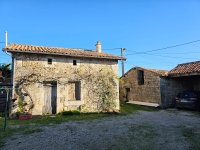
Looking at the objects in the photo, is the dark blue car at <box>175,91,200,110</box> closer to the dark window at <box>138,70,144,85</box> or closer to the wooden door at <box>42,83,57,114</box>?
the dark window at <box>138,70,144,85</box>

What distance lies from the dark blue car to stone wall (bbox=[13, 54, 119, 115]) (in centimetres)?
503

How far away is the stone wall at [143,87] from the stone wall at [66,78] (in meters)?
4.07

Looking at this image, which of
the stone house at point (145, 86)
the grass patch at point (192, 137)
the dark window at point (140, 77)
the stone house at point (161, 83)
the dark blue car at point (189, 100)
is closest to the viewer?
the grass patch at point (192, 137)

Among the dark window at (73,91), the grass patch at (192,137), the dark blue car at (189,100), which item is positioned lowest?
the grass patch at (192,137)

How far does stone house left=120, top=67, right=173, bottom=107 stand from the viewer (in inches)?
478

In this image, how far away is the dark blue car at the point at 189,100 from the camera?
1031cm

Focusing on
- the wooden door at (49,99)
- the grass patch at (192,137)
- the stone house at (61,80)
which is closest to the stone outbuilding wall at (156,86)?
the stone house at (61,80)

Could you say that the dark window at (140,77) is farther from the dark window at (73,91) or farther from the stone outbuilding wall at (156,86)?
the dark window at (73,91)

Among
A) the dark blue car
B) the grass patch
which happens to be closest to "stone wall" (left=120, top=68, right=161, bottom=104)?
the dark blue car

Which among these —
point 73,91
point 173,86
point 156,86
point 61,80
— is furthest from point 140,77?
point 61,80

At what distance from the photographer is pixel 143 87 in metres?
13.9

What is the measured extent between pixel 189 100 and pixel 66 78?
906 centimetres

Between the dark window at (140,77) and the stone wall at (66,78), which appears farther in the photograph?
the dark window at (140,77)

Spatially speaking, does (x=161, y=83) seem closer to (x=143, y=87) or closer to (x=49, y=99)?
(x=143, y=87)
